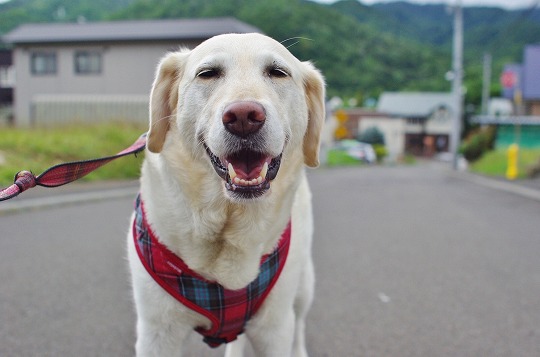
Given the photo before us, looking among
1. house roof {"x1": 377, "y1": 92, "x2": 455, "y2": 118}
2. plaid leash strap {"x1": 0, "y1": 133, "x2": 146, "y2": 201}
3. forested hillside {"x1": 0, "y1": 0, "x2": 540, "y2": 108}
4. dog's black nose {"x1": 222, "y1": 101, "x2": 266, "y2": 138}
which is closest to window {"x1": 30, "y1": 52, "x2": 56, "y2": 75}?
forested hillside {"x1": 0, "y1": 0, "x2": 540, "y2": 108}

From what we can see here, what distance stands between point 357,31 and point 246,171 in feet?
251

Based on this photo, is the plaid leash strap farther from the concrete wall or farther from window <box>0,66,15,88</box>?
window <box>0,66,15,88</box>

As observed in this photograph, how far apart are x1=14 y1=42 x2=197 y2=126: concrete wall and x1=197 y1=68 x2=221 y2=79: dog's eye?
30697 mm

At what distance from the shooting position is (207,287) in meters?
2.31

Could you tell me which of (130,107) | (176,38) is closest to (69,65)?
(176,38)

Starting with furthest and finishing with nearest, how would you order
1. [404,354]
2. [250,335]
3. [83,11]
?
[83,11], [404,354], [250,335]

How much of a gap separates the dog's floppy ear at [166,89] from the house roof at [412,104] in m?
85.1

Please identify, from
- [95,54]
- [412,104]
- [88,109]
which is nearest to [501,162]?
[88,109]

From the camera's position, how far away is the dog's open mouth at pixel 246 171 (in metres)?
2.07

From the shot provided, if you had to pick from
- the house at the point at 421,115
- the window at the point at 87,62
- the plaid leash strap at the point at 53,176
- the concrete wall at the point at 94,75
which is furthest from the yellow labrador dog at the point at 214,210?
the house at the point at 421,115

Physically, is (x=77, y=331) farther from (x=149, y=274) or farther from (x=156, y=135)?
(x=156, y=135)

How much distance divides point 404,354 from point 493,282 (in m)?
2.13

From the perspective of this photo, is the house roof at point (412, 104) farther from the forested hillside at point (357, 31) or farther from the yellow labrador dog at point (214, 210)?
the yellow labrador dog at point (214, 210)

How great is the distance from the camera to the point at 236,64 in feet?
7.49
